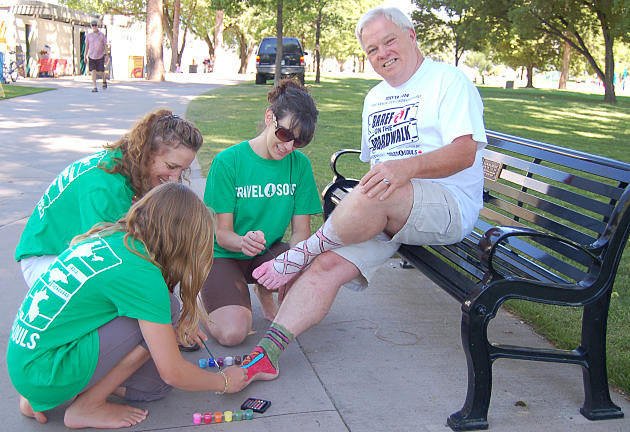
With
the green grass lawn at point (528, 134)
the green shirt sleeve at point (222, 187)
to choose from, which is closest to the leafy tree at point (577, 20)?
the green grass lawn at point (528, 134)

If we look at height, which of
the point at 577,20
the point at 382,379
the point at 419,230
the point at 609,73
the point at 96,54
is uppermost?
the point at 577,20

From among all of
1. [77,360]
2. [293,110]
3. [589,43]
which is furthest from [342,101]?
[589,43]

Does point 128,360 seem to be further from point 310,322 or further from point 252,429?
point 310,322

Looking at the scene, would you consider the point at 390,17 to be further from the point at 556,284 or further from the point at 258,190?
the point at 556,284

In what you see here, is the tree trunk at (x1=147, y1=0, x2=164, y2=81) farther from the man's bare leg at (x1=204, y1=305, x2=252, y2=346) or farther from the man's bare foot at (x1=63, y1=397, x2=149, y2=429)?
the man's bare foot at (x1=63, y1=397, x2=149, y2=429)

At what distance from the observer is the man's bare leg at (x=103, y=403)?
2333 millimetres

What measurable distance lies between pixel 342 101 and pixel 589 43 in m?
36.1

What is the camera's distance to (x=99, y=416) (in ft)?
7.77

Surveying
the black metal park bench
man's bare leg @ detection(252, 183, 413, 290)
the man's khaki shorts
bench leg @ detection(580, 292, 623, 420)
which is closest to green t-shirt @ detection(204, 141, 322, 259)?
man's bare leg @ detection(252, 183, 413, 290)

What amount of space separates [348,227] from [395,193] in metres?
0.26

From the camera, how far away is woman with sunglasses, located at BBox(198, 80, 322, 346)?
122 inches

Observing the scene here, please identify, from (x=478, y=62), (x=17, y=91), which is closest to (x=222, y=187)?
(x=17, y=91)

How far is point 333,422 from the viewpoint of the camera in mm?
2473

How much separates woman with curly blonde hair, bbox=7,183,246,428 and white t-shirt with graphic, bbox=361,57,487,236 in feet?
4.47
